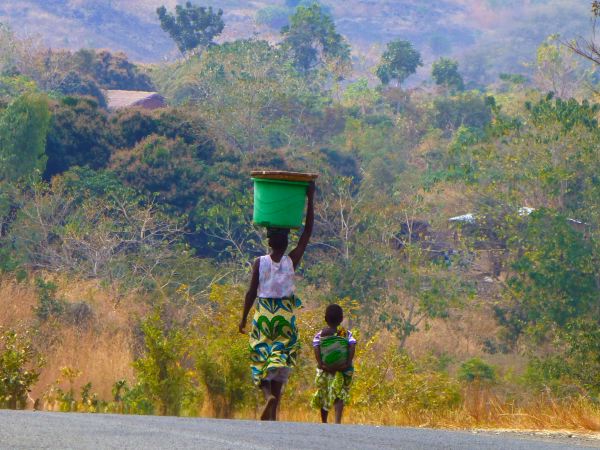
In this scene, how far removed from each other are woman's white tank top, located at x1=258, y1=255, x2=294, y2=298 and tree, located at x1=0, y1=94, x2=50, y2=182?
23.8 metres

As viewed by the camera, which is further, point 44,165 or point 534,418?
point 44,165

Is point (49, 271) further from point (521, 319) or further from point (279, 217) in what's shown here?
point (279, 217)

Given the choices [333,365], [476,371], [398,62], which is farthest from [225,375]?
[398,62]

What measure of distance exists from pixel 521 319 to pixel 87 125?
15297 mm

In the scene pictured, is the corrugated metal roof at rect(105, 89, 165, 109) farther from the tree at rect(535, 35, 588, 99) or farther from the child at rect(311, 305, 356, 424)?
the child at rect(311, 305, 356, 424)

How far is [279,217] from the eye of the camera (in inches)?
346

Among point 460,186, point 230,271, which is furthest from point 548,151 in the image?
point 230,271

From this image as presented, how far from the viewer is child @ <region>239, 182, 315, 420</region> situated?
28.4 feet

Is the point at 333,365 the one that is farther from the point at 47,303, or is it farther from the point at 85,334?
the point at 47,303

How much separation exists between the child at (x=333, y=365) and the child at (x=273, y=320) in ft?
2.52

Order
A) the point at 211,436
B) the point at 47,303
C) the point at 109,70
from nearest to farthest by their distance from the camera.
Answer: the point at 211,436
the point at 47,303
the point at 109,70

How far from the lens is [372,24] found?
157 m

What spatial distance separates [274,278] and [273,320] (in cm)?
32

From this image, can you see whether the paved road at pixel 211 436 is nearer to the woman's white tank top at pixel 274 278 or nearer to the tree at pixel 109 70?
the woman's white tank top at pixel 274 278
